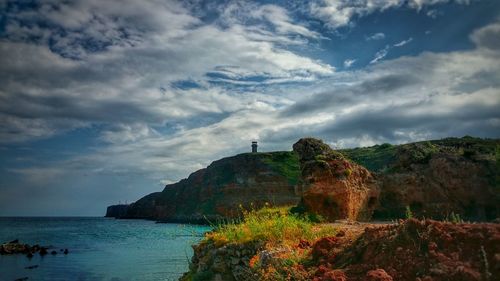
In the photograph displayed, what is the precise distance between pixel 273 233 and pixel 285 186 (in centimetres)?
11438

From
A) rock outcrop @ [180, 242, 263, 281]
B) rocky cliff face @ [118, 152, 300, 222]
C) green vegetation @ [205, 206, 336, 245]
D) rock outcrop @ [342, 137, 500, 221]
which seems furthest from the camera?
rocky cliff face @ [118, 152, 300, 222]

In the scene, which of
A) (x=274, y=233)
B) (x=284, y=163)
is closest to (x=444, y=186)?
(x=274, y=233)

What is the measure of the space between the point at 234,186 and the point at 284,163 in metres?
18.7

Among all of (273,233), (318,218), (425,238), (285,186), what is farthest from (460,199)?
(285,186)

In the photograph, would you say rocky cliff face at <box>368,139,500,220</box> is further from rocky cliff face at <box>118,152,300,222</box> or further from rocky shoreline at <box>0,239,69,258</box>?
rocky cliff face at <box>118,152,300,222</box>

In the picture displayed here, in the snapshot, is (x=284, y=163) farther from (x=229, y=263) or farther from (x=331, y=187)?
(x=229, y=263)

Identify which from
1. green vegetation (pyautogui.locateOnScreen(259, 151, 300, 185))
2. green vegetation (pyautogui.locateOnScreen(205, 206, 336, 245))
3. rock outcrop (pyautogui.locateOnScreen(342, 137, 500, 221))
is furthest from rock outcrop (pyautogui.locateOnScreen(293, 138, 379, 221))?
green vegetation (pyautogui.locateOnScreen(259, 151, 300, 185))

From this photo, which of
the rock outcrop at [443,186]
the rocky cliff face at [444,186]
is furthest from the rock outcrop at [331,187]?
the rocky cliff face at [444,186]

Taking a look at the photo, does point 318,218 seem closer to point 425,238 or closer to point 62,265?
point 425,238

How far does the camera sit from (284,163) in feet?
449

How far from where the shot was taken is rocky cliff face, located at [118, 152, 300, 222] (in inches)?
→ 4892

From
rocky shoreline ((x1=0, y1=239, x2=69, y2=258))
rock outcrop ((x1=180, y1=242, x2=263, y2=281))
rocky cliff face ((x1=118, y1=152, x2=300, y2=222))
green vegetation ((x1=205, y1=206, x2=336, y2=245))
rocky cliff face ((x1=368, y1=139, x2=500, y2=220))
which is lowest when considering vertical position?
rocky shoreline ((x1=0, y1=239, x2=69, y2=258))

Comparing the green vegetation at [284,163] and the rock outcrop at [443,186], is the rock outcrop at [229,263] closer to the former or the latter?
the rock outcrop at [443,186]

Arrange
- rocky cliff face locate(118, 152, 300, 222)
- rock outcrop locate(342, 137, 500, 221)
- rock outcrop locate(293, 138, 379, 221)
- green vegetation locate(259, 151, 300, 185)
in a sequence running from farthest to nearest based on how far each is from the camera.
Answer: green vegetation locate(259, 151, 300, 185)
rocky cliff face locate(118, 152, 300, 222)
rock outcrop locate(342, 137, 500, 221)
rock outcrop locate(293, 138, 379, 221)
